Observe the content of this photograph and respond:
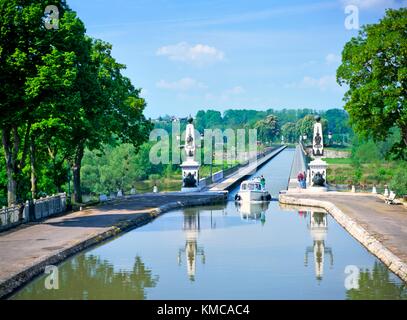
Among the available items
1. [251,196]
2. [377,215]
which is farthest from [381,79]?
[251,196]

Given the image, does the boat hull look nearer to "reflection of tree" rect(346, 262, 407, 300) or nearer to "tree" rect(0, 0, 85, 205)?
"tree" rect(0, 0, 85, 205)

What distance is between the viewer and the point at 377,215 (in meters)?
42.2

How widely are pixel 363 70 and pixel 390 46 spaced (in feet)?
10.0

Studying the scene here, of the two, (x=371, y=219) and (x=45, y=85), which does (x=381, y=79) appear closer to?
(x=371, y=219)

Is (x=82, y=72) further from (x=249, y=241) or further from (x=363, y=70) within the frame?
(x=363, y=70)

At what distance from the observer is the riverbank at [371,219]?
2898 cm

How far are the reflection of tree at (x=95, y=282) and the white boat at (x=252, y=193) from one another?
2979 centimetres

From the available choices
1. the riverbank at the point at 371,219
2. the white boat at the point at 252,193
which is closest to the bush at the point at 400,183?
the riverbank at the point at 371,219

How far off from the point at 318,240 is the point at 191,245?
649 centimetres

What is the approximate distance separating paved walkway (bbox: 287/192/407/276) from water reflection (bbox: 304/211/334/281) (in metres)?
1.57

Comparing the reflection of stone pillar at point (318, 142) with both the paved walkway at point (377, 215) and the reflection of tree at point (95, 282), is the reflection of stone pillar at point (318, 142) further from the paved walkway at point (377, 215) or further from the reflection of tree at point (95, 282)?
the reflection of tree at point (95, 282)

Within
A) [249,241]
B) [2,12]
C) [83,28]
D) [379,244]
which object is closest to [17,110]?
[2,12]

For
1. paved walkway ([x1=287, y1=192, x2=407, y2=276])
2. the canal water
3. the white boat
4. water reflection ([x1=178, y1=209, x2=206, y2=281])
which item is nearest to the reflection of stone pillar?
paved walkway ([x1=287, y1=192, x2=407, y2=276])

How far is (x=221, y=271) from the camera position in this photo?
1072 inches
